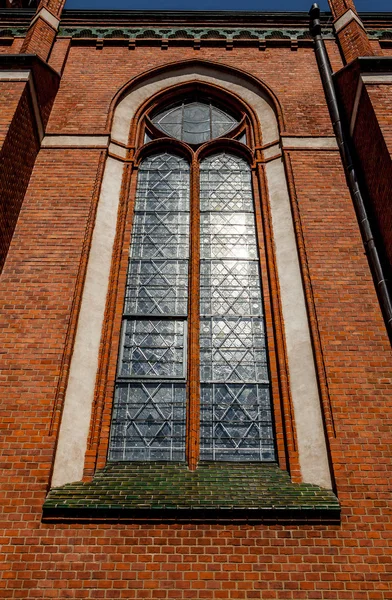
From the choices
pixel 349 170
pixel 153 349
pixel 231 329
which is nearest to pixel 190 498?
pixel 153 349

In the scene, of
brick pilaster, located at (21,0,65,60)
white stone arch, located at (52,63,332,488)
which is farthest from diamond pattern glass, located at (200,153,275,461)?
brick pilaster, located at (21,0,65,60)

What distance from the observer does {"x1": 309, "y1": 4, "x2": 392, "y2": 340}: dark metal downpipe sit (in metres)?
6.23

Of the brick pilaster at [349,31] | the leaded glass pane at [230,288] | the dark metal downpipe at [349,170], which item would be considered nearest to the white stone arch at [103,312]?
the leaded glass pane at [230,288]

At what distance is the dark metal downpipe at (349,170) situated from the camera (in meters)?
6.23

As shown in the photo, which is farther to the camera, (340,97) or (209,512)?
(340,97)

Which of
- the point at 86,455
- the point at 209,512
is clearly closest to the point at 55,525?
the point at 86,455

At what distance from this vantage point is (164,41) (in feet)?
33.4

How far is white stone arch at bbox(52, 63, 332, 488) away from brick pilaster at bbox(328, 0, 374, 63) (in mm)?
1520

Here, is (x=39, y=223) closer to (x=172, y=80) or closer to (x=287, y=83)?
(x=172, y=80)

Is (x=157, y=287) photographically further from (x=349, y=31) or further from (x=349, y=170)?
(x=349, y=31)

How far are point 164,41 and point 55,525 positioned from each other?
28.2 feet

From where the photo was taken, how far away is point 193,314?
257 inches

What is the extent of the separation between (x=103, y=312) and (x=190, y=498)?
2461mm

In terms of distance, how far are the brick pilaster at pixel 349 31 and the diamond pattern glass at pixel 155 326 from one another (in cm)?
335
